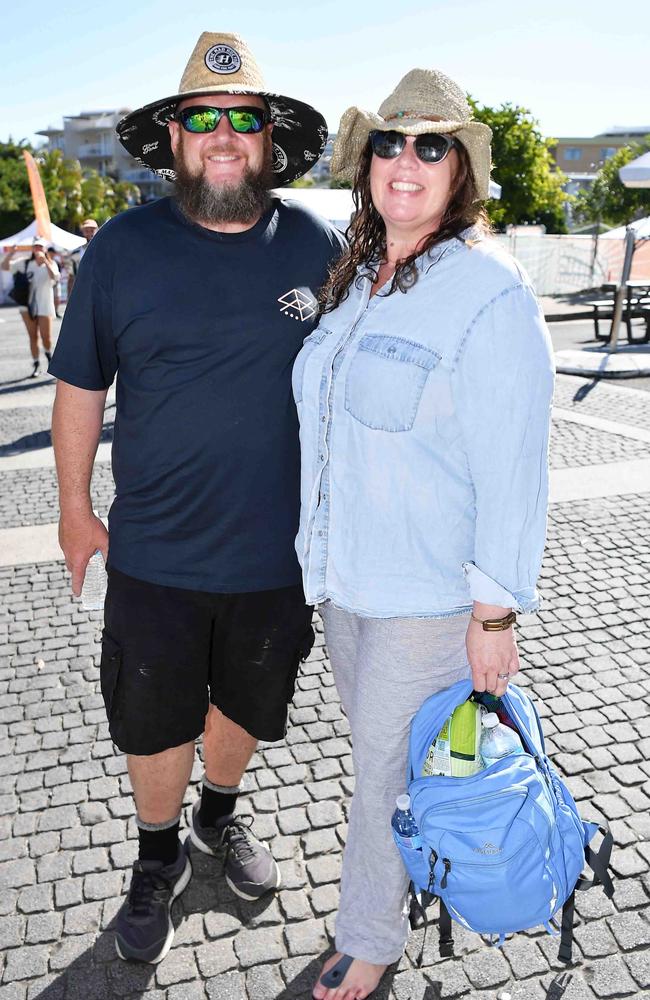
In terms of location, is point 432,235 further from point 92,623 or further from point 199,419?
point 92,623

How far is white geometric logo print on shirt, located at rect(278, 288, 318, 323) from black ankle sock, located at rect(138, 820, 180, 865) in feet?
5.46

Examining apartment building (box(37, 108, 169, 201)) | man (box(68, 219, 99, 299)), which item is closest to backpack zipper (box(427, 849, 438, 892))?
A: man (box(68, 219, 99, 299))

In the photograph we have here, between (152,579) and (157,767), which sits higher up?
(152,579)

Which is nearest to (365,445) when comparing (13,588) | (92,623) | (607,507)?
(92,623)

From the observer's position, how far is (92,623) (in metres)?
4.47

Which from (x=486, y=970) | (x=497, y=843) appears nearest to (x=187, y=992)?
(x=486, y=970)

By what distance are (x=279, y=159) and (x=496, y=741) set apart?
195cm

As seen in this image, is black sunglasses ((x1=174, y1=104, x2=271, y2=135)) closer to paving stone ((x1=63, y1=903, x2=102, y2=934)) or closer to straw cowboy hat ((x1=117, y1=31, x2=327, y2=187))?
straw cowboy hat ((x1=117, y1=31, x2=327, y2=187))

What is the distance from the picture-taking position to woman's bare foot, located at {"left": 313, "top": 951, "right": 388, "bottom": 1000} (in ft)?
7.26

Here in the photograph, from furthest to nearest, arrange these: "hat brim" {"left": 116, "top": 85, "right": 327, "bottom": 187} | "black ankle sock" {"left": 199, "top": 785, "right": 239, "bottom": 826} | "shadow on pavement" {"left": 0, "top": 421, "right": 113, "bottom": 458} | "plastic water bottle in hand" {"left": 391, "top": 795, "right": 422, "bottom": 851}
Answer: "shadow on pavement" {"left": 0, "top": 421, "right": 113, "bottom": 458}
"black ankle sock" {"left": 199, "top": 785, "right": 239, "bottom": 826}
"hat brim" {"left": 116, "top": 85, "right": 327, "bottom": 187}
"plastic water bottle in hand" {"left": 391, "top": 795, "right": 422, "bottom": 851}

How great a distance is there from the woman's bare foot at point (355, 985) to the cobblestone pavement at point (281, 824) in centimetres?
6

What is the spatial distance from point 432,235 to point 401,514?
0.67 meters

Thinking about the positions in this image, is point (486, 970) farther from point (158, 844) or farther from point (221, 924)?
point (158, 844)

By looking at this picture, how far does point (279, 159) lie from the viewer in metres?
2.65
